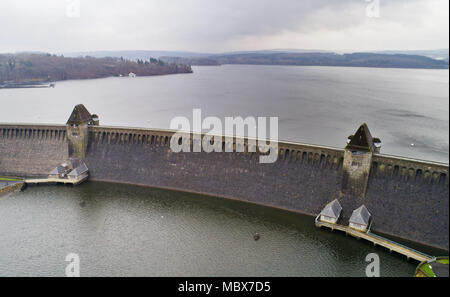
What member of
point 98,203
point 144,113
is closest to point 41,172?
point 98,203

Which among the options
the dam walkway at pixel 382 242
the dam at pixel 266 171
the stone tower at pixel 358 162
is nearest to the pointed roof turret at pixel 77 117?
the dam at pixel 266 171

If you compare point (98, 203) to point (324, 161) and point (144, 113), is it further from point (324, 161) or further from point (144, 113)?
point (144, 113)

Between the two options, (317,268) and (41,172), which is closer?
(317,268)

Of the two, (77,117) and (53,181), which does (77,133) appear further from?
(53,181)

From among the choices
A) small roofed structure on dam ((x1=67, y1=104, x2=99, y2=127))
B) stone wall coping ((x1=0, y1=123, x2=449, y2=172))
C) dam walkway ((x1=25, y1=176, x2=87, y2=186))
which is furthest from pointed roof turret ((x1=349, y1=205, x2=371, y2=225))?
small roofed structure on dam ((x1=67, y1=104, x2=99, y2=127))

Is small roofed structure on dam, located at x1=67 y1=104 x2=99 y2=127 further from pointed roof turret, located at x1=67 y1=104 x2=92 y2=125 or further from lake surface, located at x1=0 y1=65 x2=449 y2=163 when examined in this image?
lake surface, located at x1=0 y1=65 x2=449 y2=163
